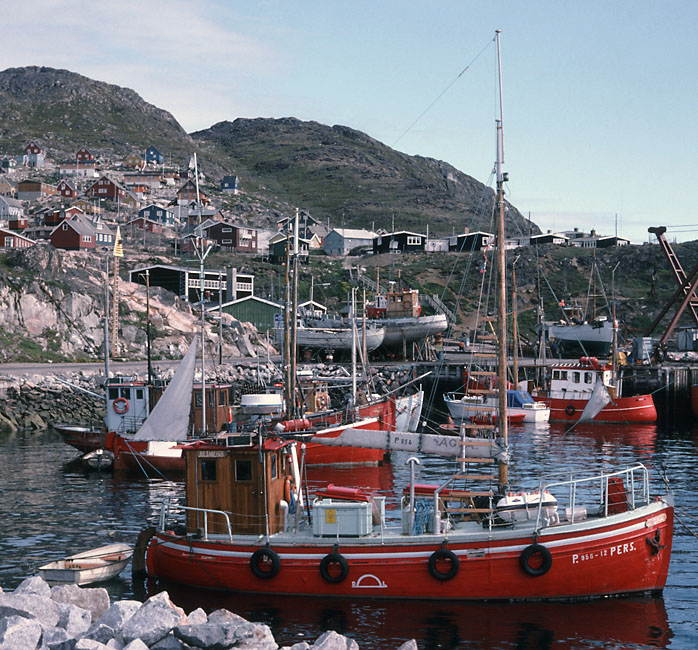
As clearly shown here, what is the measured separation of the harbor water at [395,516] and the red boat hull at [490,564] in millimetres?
338

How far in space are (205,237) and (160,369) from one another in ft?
261

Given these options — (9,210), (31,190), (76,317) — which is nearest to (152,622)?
(76,317)

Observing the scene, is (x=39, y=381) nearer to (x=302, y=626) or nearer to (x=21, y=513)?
(x=21, y=513)

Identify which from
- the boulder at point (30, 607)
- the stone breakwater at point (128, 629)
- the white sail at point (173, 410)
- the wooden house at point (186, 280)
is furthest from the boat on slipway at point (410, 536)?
the wooden house at point (186, 280)

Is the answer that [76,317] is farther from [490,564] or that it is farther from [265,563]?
[490,564]

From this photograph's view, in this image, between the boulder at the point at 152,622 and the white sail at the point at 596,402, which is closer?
the boulder at the point at 152,622

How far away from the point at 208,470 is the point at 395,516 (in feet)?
26.4

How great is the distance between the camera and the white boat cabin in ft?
217

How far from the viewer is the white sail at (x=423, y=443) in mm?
22344

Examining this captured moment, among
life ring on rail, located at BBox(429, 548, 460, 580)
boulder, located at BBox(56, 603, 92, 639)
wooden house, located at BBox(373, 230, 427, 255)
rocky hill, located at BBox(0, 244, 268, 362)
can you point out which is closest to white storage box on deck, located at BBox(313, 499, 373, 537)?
life ring on rail, located at BBox(429, 548, 460, 580)

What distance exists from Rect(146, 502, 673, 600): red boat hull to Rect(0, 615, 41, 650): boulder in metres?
7.16

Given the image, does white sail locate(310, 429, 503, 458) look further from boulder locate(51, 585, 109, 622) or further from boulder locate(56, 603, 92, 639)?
boulder locate(56, 603, 92, 639)

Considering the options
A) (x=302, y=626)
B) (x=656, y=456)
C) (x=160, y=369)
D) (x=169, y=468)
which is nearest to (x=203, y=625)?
(x=302, y=626)

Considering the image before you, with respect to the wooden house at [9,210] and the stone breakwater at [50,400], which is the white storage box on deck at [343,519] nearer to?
the stone breakwater at [50,400]
